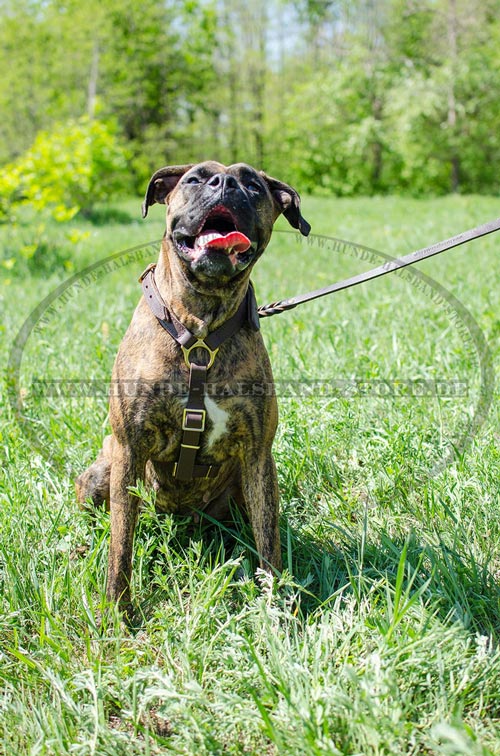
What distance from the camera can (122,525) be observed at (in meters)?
2.13

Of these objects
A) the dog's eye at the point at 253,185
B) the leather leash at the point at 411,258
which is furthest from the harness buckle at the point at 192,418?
the dog's eye at the point at 253,185

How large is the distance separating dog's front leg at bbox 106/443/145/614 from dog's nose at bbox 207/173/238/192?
93 cm

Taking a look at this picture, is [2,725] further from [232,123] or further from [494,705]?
[232,123]

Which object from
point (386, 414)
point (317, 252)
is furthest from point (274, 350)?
point (317, 252)

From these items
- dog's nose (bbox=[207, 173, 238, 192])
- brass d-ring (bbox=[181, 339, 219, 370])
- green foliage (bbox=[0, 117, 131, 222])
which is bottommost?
brass d-ring (bbox=[181, 339, 219, 370])

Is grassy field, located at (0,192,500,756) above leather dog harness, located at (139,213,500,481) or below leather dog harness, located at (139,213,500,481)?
below

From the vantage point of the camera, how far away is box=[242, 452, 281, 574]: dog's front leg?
7.34 ft

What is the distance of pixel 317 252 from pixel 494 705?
6451 millimetres

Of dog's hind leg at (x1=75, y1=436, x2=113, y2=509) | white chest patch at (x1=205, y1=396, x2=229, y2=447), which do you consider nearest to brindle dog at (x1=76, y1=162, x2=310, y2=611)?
white chest patch at (x1=205, y1=396, x2=229, y2=447)

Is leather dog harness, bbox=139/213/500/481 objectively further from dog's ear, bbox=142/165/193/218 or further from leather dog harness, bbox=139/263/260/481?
dog's ear, bbox=142/165/193/218

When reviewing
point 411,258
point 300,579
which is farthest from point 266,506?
point 411,258

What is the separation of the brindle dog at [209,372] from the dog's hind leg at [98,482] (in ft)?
0.76

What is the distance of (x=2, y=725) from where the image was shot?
5.47 ft

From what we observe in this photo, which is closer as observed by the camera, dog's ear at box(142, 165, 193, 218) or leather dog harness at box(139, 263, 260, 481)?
leather dog harness at box(139, 263, 260, 481)
